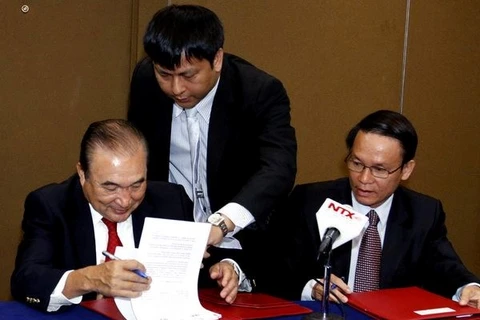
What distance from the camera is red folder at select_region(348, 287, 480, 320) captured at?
2650mm

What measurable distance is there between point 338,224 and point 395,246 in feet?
3.19

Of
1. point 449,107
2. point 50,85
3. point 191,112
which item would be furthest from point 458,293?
point 449,107

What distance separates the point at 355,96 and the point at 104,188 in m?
2.72

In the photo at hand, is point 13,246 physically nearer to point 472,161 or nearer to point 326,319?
point 326,319

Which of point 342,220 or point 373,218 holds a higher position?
point 342,220

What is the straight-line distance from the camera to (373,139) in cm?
332

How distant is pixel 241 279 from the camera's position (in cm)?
284

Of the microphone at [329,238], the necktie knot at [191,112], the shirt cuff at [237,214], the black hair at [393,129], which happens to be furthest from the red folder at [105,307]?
the black hair at [393,129]

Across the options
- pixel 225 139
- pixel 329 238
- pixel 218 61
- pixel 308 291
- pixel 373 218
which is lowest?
pixel 308 291

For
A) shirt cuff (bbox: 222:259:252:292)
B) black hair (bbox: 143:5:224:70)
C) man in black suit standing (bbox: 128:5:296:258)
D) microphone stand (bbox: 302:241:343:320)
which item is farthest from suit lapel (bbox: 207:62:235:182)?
microphone stand (bbox: 302:241:343:320)

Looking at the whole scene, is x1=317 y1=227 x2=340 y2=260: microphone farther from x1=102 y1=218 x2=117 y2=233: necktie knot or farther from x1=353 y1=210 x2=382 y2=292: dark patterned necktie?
x1=353 y1=210 x2=382 y2=292: dark patterned necktie

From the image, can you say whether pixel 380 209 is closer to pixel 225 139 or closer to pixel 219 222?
pixel 225 139

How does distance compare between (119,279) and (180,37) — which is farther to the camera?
(180,37)

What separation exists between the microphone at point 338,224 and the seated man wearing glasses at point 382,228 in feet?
2.65
